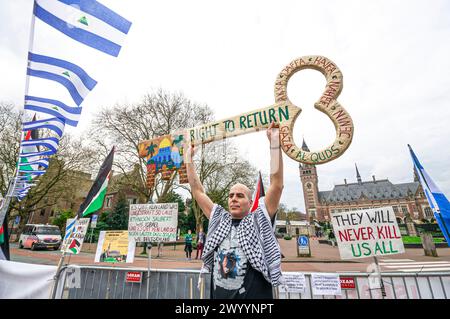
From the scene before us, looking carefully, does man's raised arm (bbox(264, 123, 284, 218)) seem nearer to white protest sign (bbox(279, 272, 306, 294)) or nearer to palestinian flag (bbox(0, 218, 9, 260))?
white protest sign (bbox(279, 272, 306, 294))

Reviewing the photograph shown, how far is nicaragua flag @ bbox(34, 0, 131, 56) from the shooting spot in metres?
3.74

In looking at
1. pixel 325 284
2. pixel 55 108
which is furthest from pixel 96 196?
pixel 325 284

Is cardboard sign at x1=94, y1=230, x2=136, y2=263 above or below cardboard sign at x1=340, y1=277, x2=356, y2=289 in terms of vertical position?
above

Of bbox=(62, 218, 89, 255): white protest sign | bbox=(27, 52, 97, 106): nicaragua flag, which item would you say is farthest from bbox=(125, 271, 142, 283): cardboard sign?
bbox=(27, 52, 97, 106): nicaragua flag

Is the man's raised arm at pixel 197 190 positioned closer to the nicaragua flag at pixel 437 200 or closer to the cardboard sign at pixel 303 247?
the nicaragua flag at pixel 437 200

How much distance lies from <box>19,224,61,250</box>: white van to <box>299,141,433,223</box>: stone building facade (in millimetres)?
70146

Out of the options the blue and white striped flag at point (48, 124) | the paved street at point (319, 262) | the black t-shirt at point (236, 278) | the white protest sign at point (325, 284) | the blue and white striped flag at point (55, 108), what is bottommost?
the paved street at point (319, 262)

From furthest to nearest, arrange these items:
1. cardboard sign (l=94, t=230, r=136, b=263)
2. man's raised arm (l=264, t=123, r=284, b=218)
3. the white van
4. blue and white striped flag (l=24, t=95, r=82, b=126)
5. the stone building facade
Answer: the stone building facade < the white van < cardboard sign (l=94, t=230, r=136, b=263) < blue and white striped flag (l=24, t=95, r=82, b=126) < man's raised arm (l=264, t=123, r=284, b=218)

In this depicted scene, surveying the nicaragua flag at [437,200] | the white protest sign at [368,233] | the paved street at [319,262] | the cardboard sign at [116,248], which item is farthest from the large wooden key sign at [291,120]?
the paved street at [319,262]

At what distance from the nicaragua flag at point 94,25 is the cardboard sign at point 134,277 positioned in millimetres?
4102

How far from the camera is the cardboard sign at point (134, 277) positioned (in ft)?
13.8

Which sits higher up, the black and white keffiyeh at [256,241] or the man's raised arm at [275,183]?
the man's raised arm at [275,183]

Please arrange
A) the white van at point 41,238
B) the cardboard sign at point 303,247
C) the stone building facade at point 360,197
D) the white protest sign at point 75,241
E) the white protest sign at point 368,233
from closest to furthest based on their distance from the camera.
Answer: the white protest sign at point 368,233, the white protest sign at point 75,241, the cardboard sign at point 303,247, the white van at point 41,238, the stone building facade at point 360,197

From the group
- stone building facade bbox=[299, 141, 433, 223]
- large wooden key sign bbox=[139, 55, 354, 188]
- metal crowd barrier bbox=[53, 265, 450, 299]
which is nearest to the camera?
metal crowd barrier bbox=[53, 265, 450, 299]
